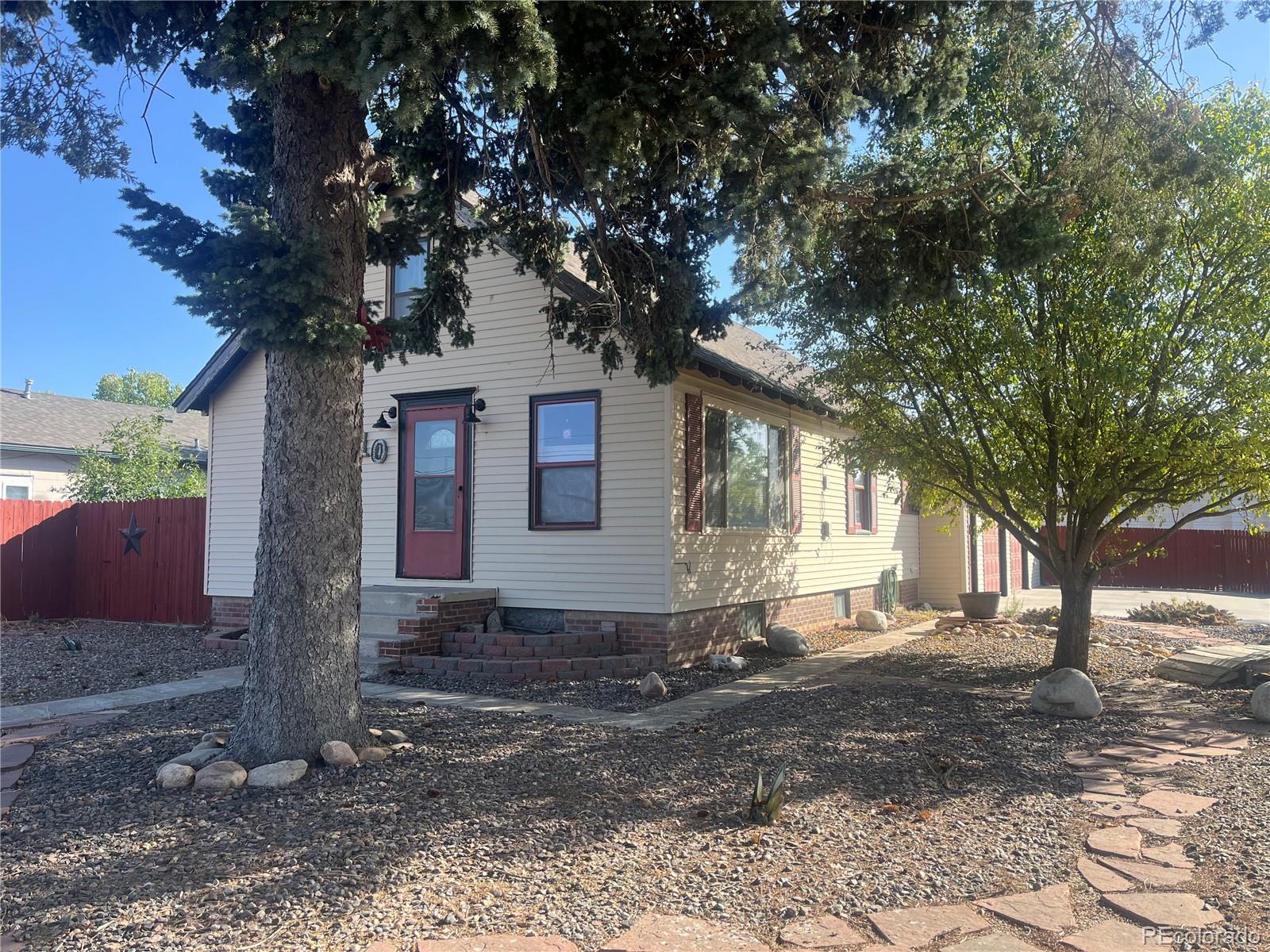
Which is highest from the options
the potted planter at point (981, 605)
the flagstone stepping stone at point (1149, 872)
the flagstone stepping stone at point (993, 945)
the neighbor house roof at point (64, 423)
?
the neighbor house roof at point (64, 423)

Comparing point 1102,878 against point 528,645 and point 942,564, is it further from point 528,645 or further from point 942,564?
point 942,564

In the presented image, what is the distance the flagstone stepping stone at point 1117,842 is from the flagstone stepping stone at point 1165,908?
0.46m

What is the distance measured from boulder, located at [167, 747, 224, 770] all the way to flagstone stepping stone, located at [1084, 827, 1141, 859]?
5.06 meters

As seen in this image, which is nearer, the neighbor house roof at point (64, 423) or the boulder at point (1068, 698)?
the boulder at point (1068, 698)

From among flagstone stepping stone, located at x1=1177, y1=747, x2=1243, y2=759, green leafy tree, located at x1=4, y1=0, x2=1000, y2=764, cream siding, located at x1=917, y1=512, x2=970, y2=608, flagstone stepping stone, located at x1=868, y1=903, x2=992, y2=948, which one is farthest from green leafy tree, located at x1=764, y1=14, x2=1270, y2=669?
cream siding, located at x1=917, y1=512, x2=970, y2=608

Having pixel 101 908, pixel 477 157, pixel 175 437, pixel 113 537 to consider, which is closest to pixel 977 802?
pixel 101 908

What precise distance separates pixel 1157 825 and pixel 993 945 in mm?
1876

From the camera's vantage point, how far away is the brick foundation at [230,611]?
12.4 metres

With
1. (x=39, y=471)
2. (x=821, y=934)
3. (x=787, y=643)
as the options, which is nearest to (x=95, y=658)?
(x=787, y=643)

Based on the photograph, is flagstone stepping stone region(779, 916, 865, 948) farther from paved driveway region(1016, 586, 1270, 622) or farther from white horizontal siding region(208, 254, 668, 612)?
paved driveway region(1016, 586, 1270, 622)

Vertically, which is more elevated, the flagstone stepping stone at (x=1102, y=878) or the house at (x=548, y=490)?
the house at (x=548, y=490)

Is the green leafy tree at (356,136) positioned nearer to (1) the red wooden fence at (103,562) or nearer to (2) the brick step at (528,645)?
(2) the brick step at (528,645)

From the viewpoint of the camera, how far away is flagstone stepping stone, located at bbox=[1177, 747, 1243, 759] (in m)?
5.91

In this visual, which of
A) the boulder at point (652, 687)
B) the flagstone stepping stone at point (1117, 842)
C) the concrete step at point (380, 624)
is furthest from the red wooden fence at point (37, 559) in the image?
the flagstone stepping stone at point (1117, 842)
